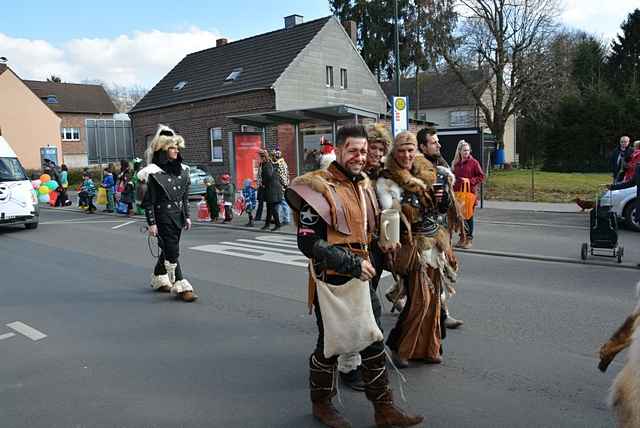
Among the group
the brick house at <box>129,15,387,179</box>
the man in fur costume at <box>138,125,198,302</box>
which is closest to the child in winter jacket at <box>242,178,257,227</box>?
the brick house at <box>129,15,387,179</box>

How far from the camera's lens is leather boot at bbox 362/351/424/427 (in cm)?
346

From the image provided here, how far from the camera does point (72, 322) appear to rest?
6094 mm

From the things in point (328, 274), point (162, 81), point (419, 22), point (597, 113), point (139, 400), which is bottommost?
point (139, 400)

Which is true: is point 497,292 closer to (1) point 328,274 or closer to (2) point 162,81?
(1) point 328,274

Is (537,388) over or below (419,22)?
below

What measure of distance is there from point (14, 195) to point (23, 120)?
42.5 metres

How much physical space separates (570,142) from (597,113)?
2.58m

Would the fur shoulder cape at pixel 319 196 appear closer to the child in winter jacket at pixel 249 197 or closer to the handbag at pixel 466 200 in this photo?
the handbag at pixel 466 200

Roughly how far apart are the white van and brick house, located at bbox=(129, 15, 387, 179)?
415 inches

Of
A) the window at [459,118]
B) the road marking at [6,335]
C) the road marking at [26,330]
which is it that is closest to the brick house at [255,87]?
the window at [459,118]

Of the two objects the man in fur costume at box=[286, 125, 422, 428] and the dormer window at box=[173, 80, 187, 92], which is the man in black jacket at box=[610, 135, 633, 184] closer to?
the man in fur costume at box=[286, 125, 422, 428]

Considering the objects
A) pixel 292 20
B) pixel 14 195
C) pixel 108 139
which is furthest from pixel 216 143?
pixel 14 195

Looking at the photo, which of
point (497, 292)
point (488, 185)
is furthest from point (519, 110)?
point (497, 292)

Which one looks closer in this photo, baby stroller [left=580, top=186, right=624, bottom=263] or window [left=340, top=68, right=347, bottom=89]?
baby stroller [left=580, top=186, right=624, bottom=263]
